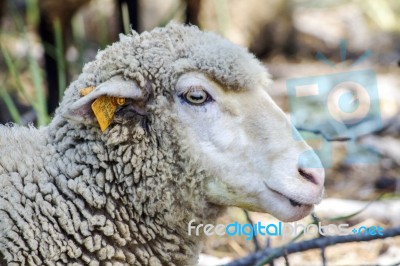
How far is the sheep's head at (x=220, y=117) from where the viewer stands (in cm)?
272

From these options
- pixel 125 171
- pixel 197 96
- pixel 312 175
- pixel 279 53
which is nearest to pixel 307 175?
pixel 312 175

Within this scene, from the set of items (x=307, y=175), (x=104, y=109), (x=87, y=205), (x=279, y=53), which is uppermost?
(x=279, y=53)

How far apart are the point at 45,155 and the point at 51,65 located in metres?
4.20

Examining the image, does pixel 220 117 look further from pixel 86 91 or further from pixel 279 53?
pixel 279 53

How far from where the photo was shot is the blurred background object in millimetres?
4594

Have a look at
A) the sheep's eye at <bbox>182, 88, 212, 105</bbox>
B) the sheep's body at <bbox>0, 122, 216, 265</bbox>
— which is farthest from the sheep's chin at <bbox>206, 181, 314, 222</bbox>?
the sheep's eye at <bbox>182, 88, 212, 105</bbox>

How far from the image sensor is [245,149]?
108 inches

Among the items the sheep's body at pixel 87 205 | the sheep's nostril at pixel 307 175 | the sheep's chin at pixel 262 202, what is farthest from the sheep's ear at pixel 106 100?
the sheep's nostril at pixel 307 175

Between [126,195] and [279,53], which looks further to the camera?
[279,53]

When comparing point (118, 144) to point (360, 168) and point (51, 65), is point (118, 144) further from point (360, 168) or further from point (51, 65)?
point (51, 65)

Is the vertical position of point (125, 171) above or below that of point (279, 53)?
below

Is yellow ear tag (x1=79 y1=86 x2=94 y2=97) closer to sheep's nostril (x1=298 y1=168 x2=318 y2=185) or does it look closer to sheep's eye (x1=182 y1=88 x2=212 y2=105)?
sheep's eye (x1=182 y1=88 x2=212 y2=105)

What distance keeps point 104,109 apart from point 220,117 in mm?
405

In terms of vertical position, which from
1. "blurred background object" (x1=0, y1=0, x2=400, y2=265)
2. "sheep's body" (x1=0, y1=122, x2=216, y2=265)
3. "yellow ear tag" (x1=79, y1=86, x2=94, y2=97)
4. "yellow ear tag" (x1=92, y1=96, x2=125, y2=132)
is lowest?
"sheep's body" (x1=0, y1=122, x2=216, y2=265)
